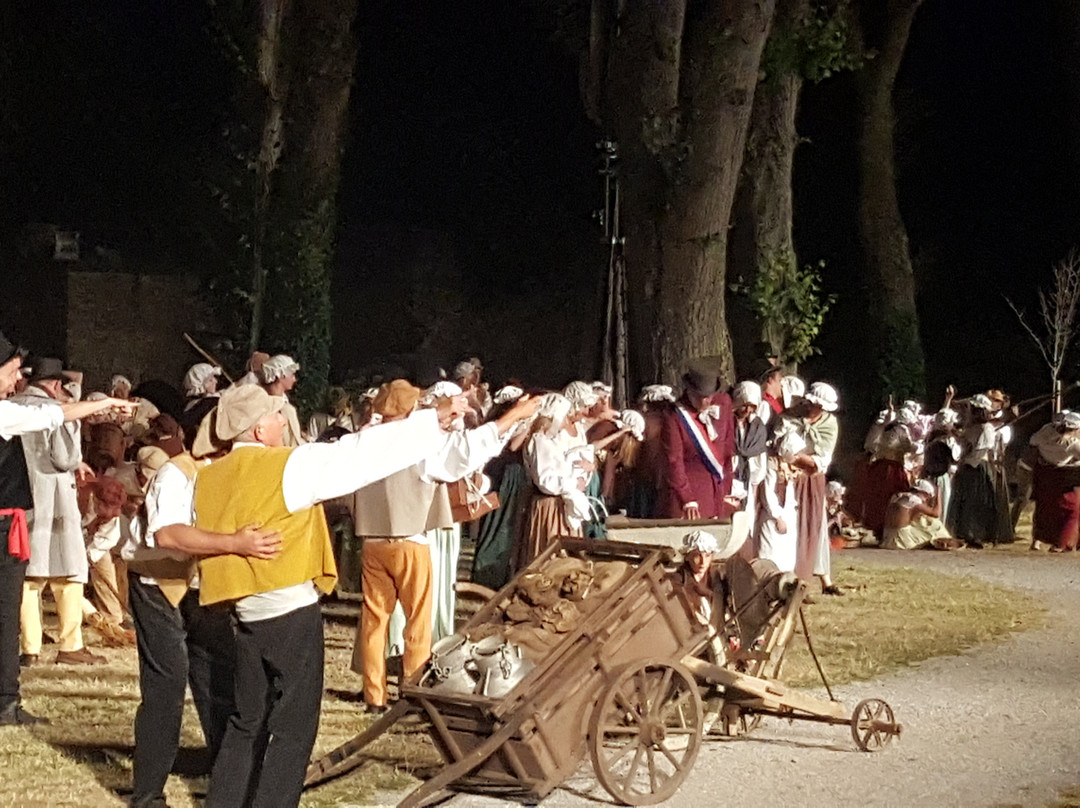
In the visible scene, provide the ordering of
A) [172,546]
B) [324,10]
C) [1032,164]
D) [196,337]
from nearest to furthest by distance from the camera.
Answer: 1. [172,546]
2. [324,10]
3. [196,337]
4. [1032,164]

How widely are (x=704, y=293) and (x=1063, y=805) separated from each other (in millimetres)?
8500

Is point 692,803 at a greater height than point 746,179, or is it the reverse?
point 746,179

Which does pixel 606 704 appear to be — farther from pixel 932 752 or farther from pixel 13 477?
pixel 13 477

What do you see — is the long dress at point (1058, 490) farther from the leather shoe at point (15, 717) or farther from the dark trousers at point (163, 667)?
the dark trousers at point (163, 667)

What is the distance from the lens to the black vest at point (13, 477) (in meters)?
7.70

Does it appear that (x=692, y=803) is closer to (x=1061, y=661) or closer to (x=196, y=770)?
(x=196, y=770)

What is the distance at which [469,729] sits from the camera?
6.43 meters

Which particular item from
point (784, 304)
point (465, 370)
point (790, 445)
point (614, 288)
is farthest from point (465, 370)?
point (790, 445)

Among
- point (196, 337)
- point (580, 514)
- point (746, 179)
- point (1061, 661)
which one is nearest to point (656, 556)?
point (580, 514)

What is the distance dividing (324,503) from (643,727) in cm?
391

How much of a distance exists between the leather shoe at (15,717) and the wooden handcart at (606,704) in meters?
2.01

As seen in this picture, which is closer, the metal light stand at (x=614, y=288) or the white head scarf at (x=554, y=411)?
the white head scarf at (x=554, y=411)

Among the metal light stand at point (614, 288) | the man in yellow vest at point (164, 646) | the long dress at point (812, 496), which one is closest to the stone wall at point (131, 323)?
the metal light stand at point (614, 288)

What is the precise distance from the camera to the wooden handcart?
20.7ft
